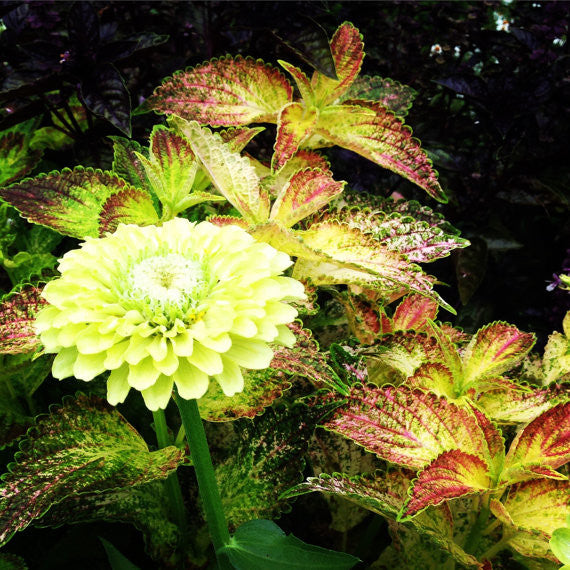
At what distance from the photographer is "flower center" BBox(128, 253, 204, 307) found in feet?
1.57

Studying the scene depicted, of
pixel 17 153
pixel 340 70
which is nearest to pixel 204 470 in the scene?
pixel 340 70

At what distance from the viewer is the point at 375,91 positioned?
92cm

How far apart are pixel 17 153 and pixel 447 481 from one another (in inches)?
32.3

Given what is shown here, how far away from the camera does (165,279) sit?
0.49m

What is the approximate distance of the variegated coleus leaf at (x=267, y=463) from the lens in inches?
26.5

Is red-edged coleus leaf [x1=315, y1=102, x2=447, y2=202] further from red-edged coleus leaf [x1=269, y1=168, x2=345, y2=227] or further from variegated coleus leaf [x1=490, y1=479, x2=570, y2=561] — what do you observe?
variegated coleus leaf [x1=490, y1=479, x2=570, y2=561]

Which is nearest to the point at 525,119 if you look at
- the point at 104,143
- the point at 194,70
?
the point at 194,70

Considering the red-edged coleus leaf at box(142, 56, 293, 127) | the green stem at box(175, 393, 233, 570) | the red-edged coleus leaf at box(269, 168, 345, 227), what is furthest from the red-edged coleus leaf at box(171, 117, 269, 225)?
the green stem at box(175, 393, 233, 570)

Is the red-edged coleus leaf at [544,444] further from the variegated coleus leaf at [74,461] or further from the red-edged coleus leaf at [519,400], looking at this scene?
the variegated coleus leaf at [74,461]

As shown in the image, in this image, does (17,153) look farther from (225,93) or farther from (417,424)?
(417,424)

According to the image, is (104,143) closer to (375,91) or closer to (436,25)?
(375,91)

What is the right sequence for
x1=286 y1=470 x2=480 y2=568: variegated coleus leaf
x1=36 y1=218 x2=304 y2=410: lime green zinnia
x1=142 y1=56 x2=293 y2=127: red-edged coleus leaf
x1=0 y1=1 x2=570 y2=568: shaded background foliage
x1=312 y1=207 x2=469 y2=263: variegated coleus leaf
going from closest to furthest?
x1=36 y1=218 x2=304 y2=410: lime green zinnia, x1=286 y1=470 x2=480 y2=568: variegated coleus leaf, x1=312 y1=207 x2=469 y2=263: variegated coleus leaf, x1=142 y1=56 x2=293 y2=127: red-edged coleus leaf, x1=0 y1=1 x2=570 y2=568: shaded background foliage

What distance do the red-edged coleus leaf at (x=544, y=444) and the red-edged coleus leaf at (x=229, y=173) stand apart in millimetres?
361

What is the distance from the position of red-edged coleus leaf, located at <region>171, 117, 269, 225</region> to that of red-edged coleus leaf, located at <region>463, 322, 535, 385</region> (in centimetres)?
29
